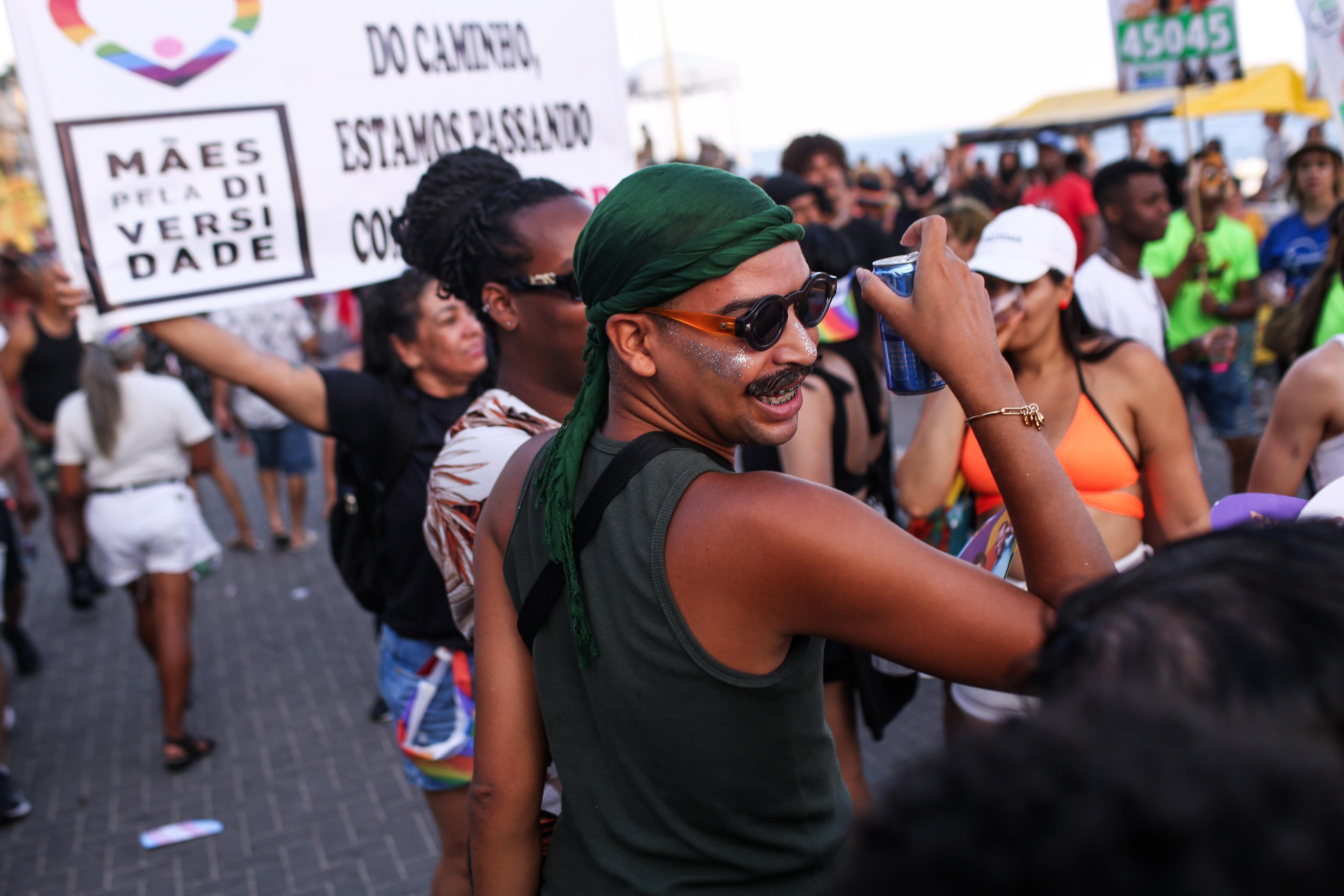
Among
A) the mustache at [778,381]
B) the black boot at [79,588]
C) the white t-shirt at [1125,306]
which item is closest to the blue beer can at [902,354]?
the mustache at [778,381]

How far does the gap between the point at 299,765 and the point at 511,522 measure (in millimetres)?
3843

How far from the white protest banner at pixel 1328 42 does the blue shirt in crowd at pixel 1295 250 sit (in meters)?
3.38

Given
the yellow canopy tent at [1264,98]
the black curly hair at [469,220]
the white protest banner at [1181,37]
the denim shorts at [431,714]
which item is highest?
the yellow canopy tent at [1264,98]

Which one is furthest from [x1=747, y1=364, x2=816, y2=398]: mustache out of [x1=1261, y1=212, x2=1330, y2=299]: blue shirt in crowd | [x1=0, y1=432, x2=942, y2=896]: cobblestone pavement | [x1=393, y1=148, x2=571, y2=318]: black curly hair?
[x1=1261, y1=212, x2=1330, y2=299]: blue shirt in crowd

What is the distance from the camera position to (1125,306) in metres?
4.79

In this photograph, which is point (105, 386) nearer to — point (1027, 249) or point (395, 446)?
point (395, 446)

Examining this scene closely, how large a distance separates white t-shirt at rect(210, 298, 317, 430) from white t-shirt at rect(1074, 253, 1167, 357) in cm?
582

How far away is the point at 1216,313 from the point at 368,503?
5207 mm

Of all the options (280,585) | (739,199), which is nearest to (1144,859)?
(739,199)

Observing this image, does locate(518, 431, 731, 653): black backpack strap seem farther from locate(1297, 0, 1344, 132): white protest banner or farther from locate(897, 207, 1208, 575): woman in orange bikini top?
locate(1297, 0, 1344, 132): white protest banner

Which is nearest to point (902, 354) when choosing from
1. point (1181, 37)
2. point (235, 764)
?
point (235, 764)

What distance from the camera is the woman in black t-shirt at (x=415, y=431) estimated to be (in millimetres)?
2738

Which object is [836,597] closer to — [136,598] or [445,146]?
[445,146]

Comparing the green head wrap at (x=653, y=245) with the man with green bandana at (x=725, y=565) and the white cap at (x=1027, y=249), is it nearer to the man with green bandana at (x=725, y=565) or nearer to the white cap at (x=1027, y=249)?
the man with green bandana at (x=725, y=565)
